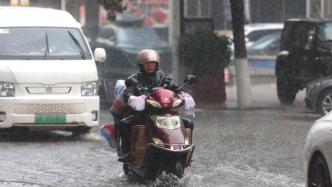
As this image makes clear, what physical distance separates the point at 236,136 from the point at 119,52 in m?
7.46

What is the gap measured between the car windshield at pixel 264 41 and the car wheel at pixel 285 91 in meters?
7.42

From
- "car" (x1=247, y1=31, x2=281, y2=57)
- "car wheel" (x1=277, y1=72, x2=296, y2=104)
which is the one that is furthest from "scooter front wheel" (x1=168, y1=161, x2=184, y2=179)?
"car" (x1=247, y1=31, x2=281, y2=57)

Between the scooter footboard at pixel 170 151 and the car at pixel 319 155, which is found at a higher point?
the car at pixel 319 155

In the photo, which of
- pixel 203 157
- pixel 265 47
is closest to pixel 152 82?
pixel 203 157

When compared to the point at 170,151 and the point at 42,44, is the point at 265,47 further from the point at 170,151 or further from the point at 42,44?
the point at 170,151

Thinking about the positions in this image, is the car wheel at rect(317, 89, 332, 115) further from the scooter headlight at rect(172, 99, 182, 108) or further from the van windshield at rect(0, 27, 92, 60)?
the scooter headlight at rect(172, 99, 182, 108)

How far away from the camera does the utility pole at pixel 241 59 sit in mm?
21078

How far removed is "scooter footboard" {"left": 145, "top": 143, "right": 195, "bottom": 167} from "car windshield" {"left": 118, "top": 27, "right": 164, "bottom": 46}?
67.9 feet

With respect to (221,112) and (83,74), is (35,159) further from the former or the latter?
(221,112)

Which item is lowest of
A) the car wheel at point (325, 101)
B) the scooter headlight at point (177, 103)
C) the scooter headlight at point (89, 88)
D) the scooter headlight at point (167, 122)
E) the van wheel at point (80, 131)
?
the car wheel at point (325, 101)

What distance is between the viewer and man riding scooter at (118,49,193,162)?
11016 millimetres

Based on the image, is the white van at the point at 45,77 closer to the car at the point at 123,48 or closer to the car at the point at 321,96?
the car at the point at 321,96

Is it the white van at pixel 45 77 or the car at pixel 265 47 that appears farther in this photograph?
the car at pixel 265 47

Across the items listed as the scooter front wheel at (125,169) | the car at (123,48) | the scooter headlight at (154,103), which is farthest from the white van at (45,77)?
the car at (123,48)
